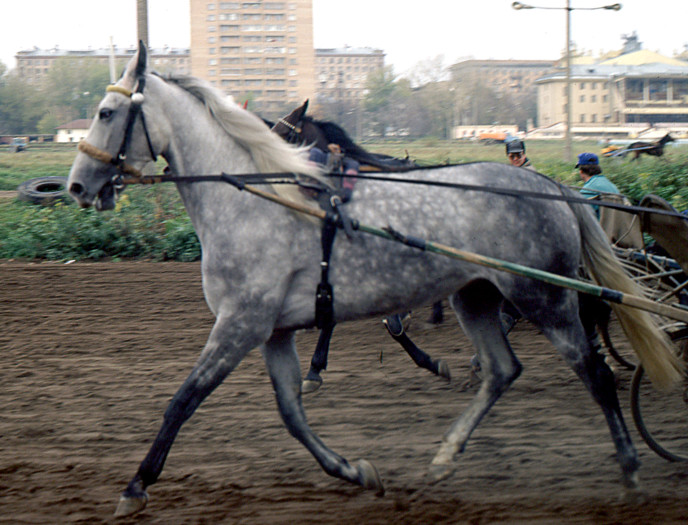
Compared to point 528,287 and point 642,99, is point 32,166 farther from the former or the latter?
point 642,99

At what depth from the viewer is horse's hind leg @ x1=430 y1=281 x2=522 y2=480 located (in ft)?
13.7

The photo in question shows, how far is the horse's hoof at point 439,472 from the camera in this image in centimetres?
391

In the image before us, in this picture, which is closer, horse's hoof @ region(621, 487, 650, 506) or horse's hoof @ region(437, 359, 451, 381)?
horse's hoof @ region(621, 487, 650, 506)

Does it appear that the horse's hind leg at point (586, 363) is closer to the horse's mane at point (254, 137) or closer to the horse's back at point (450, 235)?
the horse's back at point (450, 235)

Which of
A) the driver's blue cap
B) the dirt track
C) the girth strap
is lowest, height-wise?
the dirt track

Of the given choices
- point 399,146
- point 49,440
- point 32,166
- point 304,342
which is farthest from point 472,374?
point 32,166

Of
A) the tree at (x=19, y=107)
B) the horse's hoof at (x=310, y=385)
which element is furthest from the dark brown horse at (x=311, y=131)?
the tree at (x=19, y=107)

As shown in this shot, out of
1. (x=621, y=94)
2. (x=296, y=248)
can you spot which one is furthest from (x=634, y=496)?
(x=621, y=94)

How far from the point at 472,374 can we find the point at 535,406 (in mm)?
685

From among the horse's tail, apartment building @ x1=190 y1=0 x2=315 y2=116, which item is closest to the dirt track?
the horse's tail

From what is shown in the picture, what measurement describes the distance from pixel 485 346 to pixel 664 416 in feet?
4.66

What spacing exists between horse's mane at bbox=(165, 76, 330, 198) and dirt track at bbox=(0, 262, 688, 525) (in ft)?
5.24

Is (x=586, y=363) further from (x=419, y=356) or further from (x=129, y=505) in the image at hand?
(x=129, y=505)

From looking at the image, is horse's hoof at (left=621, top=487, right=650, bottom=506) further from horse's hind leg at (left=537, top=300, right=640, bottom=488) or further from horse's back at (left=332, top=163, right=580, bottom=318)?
horse's back at (left=332, top=163, right=580, bottom=318)
